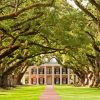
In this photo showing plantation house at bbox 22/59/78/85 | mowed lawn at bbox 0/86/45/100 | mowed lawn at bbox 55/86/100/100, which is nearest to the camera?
mowed lawn at bbox 55/86/100/100


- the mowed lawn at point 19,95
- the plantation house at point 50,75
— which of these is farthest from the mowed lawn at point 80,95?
the plantation house at point 50,75

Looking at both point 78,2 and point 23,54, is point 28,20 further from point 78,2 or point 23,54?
point 23,54

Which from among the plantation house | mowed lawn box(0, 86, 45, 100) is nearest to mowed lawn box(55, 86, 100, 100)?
mowed lawn box(0, 86, 45, 100)

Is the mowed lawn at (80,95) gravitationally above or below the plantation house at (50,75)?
below

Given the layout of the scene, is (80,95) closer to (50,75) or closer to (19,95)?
(19,95)

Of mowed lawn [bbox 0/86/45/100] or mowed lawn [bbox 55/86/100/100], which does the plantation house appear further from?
mowed lawn [bbox 0/86/45/100]

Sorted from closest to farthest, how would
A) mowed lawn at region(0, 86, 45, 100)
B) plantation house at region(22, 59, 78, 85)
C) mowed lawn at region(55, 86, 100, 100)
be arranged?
mowed lawn at region(55, 86, 100, 100)
mowed lawn at region(0, 86, 45, 100)
plantation house at region(22, 59, 78, 85)

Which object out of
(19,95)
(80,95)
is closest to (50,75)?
(19,95)

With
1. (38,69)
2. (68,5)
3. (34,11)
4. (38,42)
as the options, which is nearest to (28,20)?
(34,11)

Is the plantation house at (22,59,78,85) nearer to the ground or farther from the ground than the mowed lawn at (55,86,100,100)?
farther from the ground

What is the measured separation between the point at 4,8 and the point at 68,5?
6567 millimetres

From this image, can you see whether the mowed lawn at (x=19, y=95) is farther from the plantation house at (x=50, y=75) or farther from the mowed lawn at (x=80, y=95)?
the plantation house at (x=50, y=75)

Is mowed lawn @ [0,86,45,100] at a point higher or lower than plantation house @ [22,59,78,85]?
lower

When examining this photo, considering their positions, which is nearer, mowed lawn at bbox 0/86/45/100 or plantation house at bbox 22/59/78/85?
mowed lawn at bbox 0/86/45/100
